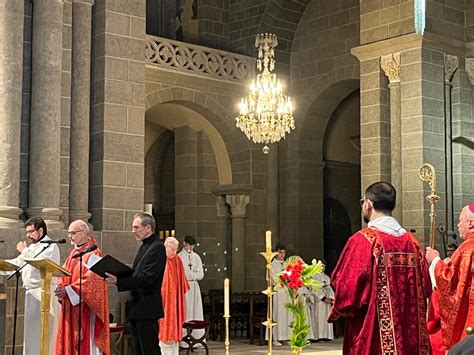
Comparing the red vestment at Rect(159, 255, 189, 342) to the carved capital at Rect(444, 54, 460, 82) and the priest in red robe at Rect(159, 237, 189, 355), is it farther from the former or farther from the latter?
the carved capital at Rect(444, 54, 460, 82)

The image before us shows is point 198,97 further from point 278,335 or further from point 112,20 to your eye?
point 112,20

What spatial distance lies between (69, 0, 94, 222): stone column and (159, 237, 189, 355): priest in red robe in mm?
1908

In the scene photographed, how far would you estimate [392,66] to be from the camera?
13906 millimetres

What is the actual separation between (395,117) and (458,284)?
8.05 m

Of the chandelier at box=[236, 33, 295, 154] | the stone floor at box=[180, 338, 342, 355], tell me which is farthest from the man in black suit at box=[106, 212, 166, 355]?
the chandelier at box=[236, 33, 295, 154]

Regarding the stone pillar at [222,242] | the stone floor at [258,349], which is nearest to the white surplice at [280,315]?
the stone floor at [258,349]

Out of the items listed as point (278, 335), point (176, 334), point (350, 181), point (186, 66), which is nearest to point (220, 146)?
point (186, 66)

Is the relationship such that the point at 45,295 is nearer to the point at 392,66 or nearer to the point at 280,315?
the point at 280,315

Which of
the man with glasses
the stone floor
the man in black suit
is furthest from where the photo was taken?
the stone floor

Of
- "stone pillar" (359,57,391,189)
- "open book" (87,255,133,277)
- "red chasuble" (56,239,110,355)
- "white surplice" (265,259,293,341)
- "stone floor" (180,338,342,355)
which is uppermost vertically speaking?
"stone pillar" (359,57,391,189)

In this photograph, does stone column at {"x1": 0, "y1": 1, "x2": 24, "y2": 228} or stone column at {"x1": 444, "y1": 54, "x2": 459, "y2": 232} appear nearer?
stone column at {"x1": 0, "y1": 1, "x2": 24, "y2": 228}

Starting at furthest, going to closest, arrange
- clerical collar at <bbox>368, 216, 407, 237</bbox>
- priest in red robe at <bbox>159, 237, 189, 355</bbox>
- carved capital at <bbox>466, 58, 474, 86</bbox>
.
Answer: carved capital at <bbox>466, 58, 474, 86</bbox> → priest in red robe at <bbox>159, 237, 189, 355</bbox> → clerical collar at <bbox>368, 216, 407, 237</bbox>

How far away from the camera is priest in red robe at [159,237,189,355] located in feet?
35.8

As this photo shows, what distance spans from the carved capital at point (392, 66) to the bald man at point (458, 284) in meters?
8.01
